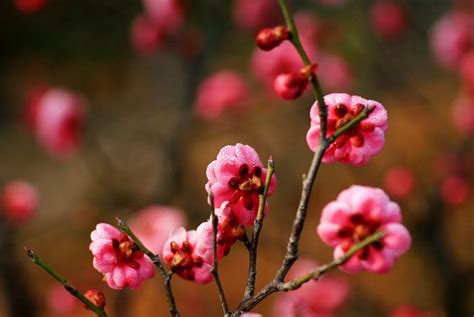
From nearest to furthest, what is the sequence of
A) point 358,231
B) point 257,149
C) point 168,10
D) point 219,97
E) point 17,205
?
point 358,231
point 168,10
point 17,205
point 219,97
point 257,149

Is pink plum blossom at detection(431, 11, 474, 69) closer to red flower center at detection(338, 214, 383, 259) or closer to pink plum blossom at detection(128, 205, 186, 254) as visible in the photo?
pink plum blossom at detection(128, 205, 186, 254)

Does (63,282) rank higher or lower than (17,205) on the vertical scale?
lower

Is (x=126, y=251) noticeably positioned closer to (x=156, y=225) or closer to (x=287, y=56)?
(x=156, y=225)

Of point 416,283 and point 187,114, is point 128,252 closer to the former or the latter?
point 187,114

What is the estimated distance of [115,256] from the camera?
0.65m

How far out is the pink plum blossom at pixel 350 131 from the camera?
648 millimetres

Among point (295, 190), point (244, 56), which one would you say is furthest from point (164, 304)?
point (244, 56)

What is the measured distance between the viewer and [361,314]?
2.02 meters

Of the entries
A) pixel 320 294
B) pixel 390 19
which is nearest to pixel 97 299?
pixel 320 294

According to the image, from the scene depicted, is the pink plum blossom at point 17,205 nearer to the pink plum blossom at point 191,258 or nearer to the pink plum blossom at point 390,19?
the pink plum blossom at point 390,19

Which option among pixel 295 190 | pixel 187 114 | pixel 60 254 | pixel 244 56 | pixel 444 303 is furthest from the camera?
pixel 244 56

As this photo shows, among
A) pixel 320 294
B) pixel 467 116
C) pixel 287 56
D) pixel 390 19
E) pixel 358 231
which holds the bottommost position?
pixel 358 231

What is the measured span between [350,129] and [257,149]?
245cm

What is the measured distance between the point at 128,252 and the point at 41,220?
3.13 metres
